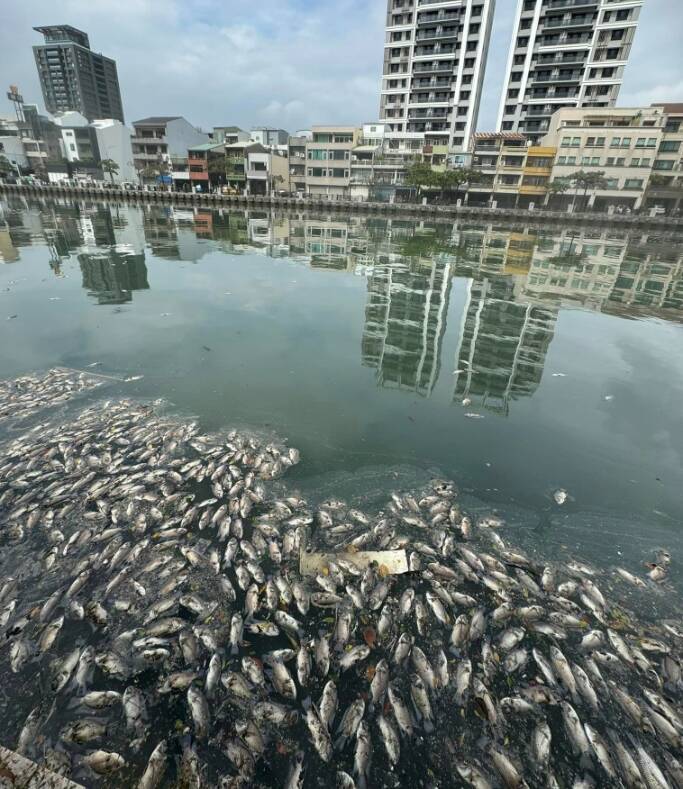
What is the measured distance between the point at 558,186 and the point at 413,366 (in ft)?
225

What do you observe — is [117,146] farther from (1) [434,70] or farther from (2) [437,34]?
(2) [437,34]

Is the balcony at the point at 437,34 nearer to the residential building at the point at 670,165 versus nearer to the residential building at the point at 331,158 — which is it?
the residential building at the point at 331,158

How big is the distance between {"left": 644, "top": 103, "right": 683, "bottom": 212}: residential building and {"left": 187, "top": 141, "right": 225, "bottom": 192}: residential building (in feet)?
239

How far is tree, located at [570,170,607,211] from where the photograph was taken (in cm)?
6025

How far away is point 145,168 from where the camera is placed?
266 ft

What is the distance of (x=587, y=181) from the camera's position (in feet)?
199

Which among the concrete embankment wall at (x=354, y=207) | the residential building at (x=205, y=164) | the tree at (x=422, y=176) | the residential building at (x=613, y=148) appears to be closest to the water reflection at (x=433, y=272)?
the concrete embankment wall at (x=354, y=207)

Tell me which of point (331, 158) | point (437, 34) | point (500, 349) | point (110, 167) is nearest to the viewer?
point (500, 349)

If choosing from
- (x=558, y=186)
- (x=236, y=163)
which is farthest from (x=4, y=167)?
(x=558, y=186)

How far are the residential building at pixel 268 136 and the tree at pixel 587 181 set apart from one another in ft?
185

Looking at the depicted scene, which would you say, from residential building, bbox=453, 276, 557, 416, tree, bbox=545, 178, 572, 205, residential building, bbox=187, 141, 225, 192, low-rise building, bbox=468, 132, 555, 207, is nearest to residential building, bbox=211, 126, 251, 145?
residential building, bbox=187, 141, 225, 192

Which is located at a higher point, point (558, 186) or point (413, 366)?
point (558, 186)

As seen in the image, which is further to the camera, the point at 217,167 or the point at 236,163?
the point at 217,167

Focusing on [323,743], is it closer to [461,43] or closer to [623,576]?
[623,576]
